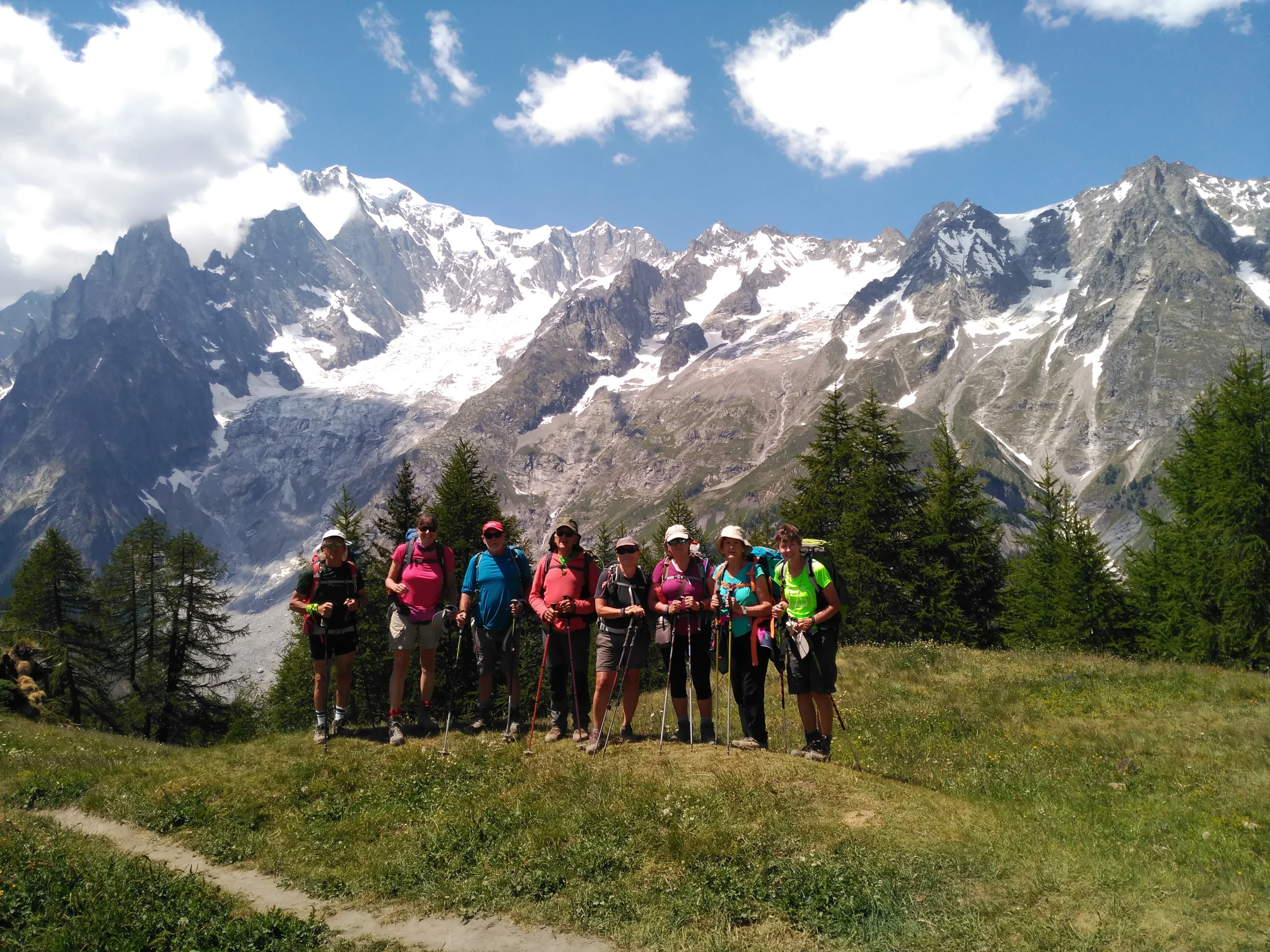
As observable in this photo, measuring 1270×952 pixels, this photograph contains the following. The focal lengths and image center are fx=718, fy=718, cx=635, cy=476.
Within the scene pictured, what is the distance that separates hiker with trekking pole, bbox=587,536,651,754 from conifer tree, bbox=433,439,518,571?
719 inches

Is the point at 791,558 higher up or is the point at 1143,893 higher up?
the point at 791,558

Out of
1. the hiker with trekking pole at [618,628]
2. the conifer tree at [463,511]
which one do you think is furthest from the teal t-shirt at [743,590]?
the conifer tree at [463,511]

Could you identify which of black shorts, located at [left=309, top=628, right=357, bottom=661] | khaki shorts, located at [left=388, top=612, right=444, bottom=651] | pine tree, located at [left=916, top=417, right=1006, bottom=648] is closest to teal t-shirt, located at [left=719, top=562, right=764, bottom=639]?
khaki shorts, located at [left=388, top=612, right=444, bottom=651]

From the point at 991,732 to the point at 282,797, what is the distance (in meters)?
13.0

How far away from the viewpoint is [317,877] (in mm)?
8648

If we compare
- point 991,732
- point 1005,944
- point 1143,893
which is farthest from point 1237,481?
point 1005,944

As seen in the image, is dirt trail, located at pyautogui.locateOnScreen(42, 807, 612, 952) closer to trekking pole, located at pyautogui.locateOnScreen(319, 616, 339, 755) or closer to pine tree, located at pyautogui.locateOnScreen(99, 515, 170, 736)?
trekking pole, located at pyautogui.locateOnScreen(319, 616, 339, 755)

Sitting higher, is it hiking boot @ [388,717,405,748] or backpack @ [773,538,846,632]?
backpack @ [773,538,846,632]

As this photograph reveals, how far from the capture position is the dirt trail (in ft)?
23.1

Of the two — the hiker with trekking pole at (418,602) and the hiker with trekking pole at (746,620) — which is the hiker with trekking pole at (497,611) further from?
the hiker with trekking pole at (746,620)

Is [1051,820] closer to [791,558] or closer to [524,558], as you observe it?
[791,558]

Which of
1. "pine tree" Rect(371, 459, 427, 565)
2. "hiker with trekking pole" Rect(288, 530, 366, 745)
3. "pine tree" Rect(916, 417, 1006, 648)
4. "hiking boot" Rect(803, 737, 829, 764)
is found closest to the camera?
"hiking boot" Rect(803, 737, 829, 764)

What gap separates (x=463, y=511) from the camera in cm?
3167

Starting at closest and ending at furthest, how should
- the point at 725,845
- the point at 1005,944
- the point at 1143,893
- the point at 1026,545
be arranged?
the point at 1005,944 < the point at 1143,893 < the point at 725,845 < the point at 1026,545
